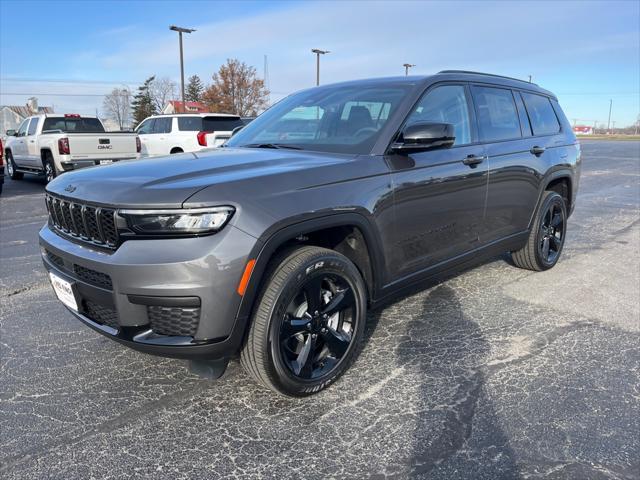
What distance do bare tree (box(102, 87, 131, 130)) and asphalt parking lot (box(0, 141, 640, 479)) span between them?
67974 millimetres

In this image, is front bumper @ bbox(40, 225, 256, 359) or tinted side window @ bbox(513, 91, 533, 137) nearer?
front bumper @ bbox(40, 225, 256, 359)

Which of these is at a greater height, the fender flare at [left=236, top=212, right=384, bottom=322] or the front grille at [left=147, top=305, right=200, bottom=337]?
the fender flare at [left=236, top=212, right=384, bottom=322]

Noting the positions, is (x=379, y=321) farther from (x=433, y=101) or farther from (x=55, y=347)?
(x=55, y=347)

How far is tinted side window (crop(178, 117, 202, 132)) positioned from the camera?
50.3 ft

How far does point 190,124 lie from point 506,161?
1269 centimetres

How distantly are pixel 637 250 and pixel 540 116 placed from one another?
8.37 feet

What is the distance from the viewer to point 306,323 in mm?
2852

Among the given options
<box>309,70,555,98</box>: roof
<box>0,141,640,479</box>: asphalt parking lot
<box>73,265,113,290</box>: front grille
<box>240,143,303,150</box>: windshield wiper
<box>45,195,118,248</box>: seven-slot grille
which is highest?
<box>309,70,555,98</box>: roof

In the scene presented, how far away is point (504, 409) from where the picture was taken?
2809mm

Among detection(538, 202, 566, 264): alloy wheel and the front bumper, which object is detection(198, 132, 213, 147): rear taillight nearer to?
detection(538, 202, 566, 264): alloy wheel

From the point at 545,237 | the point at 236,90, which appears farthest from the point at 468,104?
the point at 236,90

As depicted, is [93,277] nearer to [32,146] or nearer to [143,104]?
[32,146]

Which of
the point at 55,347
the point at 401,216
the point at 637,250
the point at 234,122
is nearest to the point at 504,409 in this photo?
the point at 401,216

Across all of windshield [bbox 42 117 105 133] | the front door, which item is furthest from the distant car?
the front door
